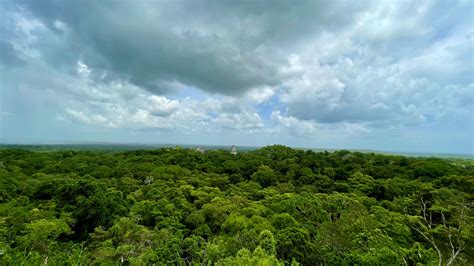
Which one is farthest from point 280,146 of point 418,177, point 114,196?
point 114,196

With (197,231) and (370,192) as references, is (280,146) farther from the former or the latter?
(197,231)

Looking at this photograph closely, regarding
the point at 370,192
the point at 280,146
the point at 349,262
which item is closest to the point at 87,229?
the point at 349,262

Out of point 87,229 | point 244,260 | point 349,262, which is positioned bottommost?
point 87,229

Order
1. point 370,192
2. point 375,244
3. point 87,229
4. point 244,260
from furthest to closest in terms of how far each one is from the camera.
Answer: point 370,192 < point 87,229 < point 375,244 < point 244,260

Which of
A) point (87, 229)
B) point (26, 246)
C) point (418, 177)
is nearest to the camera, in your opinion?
point (26, 246)

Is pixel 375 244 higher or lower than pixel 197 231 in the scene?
higher

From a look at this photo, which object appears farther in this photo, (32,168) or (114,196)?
(32,168)
